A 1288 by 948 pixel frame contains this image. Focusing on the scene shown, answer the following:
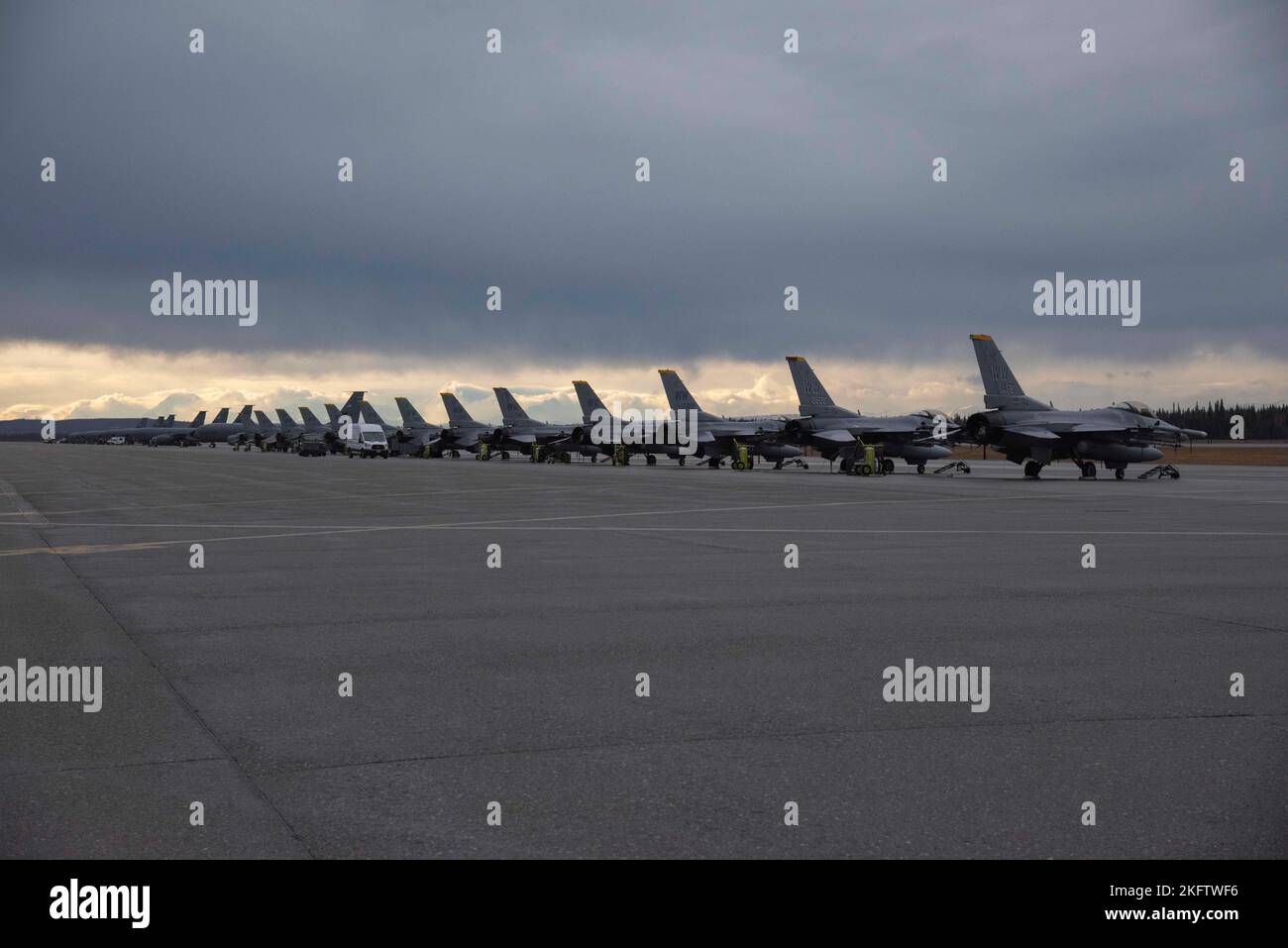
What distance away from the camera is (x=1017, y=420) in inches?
1745

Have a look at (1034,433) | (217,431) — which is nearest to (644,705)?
(1034,433)

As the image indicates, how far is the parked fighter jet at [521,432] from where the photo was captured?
75.8m

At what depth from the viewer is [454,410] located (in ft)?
283

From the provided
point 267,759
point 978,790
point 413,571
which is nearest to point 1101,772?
point 978,790

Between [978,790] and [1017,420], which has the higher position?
[1017,420]

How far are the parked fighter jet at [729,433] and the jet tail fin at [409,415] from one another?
3248 cm

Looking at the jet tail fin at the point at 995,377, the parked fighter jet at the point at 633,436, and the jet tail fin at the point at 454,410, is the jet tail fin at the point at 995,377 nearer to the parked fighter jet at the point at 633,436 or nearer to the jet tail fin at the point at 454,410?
the parked fighter jet at the point at 633,436

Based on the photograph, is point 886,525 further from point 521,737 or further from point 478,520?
point 521,737

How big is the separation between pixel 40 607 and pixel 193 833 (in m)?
7.45

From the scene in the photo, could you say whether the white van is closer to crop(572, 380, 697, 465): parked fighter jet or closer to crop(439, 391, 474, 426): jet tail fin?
crop(439, 391, 474, 426): jet tail fin

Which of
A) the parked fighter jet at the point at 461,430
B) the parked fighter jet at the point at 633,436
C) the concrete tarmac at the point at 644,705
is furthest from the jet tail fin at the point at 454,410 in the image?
the concrete tarmac at the point at 644,705

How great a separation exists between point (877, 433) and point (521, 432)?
31.5 metres

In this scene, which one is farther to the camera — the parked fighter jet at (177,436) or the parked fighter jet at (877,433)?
the parked fighter jet at (177,436)

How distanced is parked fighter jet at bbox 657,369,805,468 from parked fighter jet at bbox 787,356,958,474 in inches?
93.2
